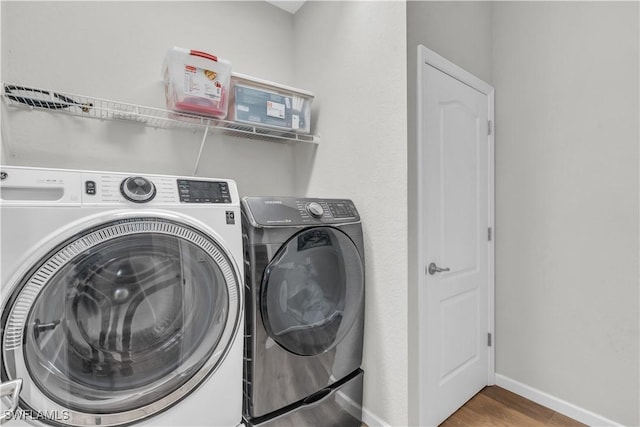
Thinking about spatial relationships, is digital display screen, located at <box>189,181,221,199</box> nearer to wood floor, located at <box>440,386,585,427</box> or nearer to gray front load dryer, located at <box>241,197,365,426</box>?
gray front load dryer, located at <box>241,197,365,426</box>

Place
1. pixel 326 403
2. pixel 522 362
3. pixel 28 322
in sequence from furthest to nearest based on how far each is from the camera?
pixel 522 362 < pixel 326 403 < pixel 28 322

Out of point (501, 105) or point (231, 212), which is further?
point (501, 105)

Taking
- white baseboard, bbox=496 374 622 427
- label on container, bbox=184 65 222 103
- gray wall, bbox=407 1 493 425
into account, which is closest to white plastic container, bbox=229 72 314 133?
label on container, bbox=184 65 222 103

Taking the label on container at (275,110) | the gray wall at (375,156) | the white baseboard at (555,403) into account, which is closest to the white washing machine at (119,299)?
the label on container at (275,110)

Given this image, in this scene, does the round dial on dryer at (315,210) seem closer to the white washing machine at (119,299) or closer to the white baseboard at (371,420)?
the white washing machine at (119,299)

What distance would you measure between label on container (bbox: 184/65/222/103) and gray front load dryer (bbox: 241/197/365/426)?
0.58 metres

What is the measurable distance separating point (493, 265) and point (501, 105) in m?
1.05

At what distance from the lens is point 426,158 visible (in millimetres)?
1525

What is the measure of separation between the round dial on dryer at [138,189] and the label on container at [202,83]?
585 millimetres

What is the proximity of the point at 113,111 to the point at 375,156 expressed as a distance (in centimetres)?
128

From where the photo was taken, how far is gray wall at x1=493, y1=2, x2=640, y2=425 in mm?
1533

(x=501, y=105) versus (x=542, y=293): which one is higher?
(x=501, y=105)

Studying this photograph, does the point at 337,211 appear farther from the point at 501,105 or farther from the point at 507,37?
the point at 507,37

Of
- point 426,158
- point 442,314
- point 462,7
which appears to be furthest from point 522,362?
point 462,7
